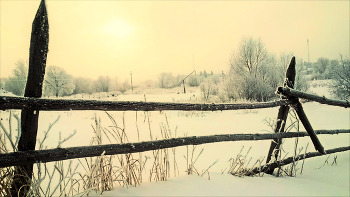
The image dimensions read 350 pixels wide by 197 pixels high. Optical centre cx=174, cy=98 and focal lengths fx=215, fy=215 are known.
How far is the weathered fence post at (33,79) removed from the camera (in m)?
1.54

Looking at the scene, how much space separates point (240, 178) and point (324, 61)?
6389cm

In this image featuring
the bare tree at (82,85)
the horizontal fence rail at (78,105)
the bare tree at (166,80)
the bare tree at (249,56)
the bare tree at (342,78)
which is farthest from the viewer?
the bare tree at (166,80)

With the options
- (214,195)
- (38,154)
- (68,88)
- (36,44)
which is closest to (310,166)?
(214,195)

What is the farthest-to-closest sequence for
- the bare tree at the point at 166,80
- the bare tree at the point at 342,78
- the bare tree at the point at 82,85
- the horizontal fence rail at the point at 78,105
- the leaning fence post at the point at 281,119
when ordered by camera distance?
the bare tree at the point at 166,80, the bare tree at the point at 82,85, the bare tree at the point at 342,78, the leaning fence post at the point at 281,119, the horizontal fence rail at the point at 78,105

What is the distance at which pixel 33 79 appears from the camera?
1556mm

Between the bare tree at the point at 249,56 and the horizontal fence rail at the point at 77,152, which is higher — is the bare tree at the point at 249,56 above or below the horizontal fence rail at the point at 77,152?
above

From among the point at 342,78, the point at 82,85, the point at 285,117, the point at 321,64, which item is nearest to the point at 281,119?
the point at 285,117

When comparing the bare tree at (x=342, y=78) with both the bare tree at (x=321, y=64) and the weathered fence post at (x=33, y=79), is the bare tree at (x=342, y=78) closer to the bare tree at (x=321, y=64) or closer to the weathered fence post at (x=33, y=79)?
the weathered fence post at (x=33, y=79)

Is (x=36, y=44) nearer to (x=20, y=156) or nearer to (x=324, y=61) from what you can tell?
(x=20, y=156)

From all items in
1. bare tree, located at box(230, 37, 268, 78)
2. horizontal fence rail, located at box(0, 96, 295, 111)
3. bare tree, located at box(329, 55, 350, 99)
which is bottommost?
horizontal fence rail, located at box(0, 96, 295, 111)

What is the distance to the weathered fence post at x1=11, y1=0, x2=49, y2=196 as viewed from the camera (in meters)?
1.54

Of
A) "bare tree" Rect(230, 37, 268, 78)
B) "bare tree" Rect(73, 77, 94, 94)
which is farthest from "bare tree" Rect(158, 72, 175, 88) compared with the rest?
"bare tree" Rect(230, 37, 268, 78)

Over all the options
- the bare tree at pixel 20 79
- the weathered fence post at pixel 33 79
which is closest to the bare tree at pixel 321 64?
the bare tree at pixel 20 79

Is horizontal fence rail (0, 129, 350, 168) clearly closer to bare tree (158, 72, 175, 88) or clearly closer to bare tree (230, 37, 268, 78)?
bare tree (230, 37, 268, 78)
